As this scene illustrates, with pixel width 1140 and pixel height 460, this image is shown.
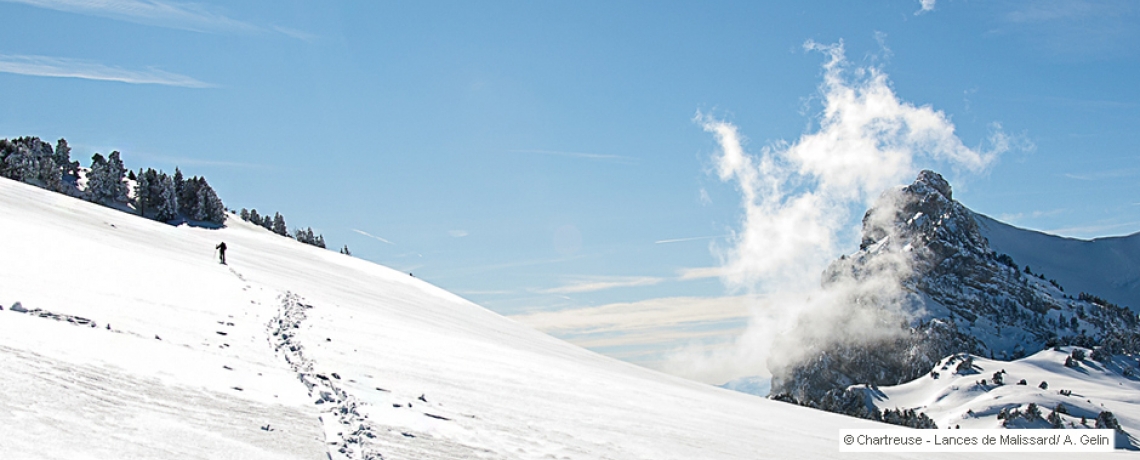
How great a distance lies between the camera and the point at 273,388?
12773 millimetres

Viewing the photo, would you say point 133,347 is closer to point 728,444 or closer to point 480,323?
point 728,444

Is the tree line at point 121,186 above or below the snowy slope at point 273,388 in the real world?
above

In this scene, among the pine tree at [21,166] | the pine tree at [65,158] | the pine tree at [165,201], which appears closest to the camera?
the pine tree at [21,166]

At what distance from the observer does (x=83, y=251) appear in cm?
2605

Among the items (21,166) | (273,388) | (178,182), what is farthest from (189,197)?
(273,388)

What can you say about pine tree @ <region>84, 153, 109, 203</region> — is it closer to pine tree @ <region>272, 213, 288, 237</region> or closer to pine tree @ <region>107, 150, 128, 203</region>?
pine tree @ <region>107, 150, 128, 203</region>

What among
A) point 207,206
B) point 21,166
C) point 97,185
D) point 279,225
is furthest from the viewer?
point 279,225

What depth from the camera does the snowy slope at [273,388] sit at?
31.6ft

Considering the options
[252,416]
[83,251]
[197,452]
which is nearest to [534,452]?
[252,416]

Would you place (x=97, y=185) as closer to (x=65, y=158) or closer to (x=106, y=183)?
(x=106, y=183)

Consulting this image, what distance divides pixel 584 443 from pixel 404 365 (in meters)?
7.01

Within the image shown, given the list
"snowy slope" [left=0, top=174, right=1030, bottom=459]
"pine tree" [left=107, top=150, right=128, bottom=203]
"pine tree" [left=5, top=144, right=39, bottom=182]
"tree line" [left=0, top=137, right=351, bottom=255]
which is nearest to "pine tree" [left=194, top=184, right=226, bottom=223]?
"tree line" [left=0, top=137, right=351, bottom=255]

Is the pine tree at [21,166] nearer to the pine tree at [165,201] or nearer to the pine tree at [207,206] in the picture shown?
the pine tree at [165,201]

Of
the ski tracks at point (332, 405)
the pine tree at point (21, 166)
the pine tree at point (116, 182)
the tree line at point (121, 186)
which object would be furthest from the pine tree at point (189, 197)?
the ski tracks at point (332, 405)
